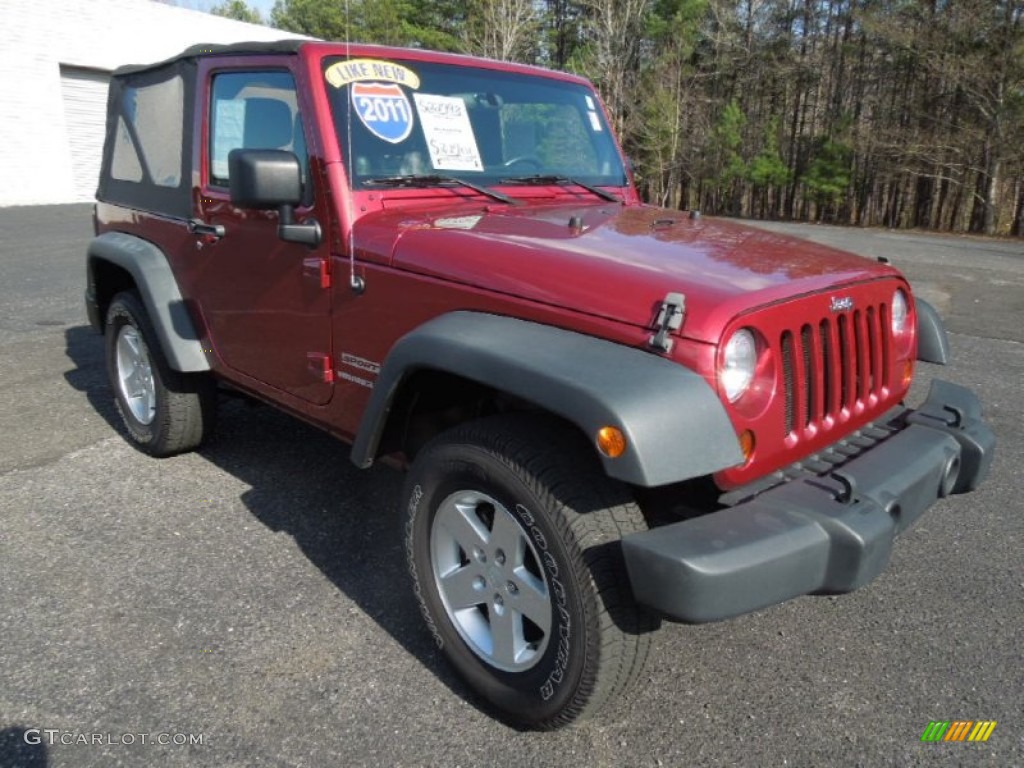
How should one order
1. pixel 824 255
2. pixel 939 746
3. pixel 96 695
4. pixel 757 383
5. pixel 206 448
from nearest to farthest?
pixel 757 383
pixel 939 746
pixel 96 695
pixel 824 255
pixel 206 448

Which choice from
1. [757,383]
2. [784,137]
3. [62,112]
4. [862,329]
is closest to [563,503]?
[757,383]

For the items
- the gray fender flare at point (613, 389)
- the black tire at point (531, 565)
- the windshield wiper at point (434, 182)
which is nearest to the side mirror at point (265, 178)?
the windshield wiper at point (434, 182)

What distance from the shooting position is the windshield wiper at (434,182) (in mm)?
2900

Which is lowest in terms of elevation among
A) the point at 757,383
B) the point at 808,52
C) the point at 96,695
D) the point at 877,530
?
the point at 96,695

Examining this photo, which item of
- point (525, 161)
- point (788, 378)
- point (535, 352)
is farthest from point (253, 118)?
point (788, 378)

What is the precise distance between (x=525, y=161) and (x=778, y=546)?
2109 millimetres

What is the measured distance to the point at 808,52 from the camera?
1297 inches

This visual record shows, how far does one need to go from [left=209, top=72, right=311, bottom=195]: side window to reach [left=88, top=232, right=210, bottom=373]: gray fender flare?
61 cm

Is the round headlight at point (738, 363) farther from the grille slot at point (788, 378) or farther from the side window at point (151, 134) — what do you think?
the side window at point (151, 134)

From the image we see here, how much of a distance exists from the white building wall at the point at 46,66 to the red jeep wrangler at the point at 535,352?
20.1 metres

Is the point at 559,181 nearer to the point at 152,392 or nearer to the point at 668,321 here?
the point at 668,321

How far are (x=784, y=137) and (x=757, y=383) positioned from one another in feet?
113

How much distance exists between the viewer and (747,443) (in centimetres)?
208

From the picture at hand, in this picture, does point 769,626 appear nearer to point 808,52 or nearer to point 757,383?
point 757,383
